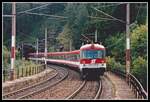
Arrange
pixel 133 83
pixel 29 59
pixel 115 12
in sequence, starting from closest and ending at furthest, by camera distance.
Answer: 1. pixel 133 83
2. pixel 115 12
3. pixel 29 59

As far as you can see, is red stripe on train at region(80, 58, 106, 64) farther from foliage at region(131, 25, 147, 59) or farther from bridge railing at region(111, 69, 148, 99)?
foliage at region(131, 25, 147, 59)

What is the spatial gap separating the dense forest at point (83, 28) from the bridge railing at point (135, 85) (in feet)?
3.34

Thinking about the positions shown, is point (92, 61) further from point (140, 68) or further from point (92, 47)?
point (140, 68)

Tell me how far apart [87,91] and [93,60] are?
18.5 feet

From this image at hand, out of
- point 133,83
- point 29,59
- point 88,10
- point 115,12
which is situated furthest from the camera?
point 29,59

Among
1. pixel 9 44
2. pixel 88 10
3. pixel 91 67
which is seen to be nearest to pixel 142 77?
pixel 91 67

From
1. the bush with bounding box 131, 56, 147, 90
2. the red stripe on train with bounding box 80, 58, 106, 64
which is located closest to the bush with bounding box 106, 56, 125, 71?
the red stripe on train with bounding box 80, 58, 106, 64

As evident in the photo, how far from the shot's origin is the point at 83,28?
32.2 meters

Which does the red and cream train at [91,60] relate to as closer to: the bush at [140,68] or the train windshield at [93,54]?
the train windshield at [93,54]

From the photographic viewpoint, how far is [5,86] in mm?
29250

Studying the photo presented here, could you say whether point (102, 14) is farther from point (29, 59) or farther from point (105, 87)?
point (29, 59)

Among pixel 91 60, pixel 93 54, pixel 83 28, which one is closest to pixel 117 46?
pixel 83 28

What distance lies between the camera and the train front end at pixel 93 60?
35.2 meters

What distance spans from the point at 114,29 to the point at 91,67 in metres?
3.09
